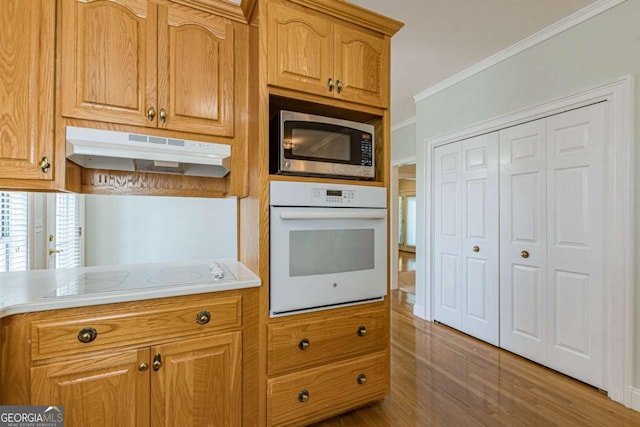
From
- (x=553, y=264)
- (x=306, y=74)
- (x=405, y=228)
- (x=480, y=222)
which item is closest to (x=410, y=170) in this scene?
(x=405, y=228)

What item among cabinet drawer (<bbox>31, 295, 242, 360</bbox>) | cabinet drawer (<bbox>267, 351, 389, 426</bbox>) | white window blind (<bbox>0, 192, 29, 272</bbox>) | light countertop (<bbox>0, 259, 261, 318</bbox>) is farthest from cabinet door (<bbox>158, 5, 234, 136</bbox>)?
cabinet drawer (<bbox>267, 351, 389, 426</bbox>)

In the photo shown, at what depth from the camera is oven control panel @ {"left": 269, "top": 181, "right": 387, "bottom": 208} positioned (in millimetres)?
1540

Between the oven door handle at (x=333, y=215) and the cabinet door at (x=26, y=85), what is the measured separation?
117 cm

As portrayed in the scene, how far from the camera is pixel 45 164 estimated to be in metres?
1.40

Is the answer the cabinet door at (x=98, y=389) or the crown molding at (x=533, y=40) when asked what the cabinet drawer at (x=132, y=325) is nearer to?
the cabinet door at (x=98, y=389)

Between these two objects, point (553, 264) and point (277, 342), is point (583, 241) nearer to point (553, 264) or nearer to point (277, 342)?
point (553, 264)

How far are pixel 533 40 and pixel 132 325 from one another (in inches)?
132

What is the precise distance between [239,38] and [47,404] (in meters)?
1.98

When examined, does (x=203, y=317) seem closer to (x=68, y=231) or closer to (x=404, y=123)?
(x=68, y=231)

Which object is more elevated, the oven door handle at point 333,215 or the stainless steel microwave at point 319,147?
the stainless steel microwave at point 319,147

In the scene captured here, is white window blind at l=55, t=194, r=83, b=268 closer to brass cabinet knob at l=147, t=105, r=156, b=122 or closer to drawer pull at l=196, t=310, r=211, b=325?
brass cabinet knob at l=147, t=105, r=156, b=122

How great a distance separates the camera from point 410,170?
7465 millimetres

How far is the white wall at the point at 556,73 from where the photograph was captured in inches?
74.7

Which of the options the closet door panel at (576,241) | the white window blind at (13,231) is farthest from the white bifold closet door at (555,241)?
the white window blind at (13,231)
